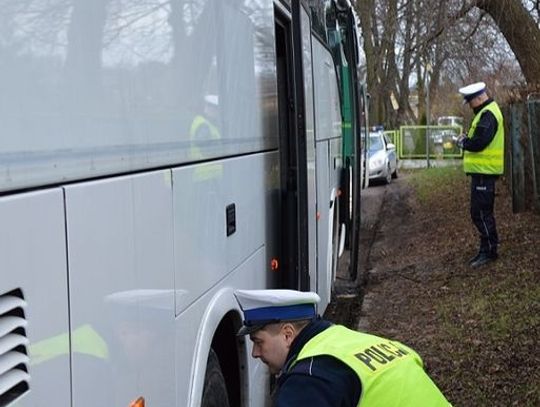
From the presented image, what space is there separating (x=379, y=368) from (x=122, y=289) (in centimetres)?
78

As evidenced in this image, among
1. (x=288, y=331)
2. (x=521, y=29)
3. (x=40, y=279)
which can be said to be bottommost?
(x=288, y=331)

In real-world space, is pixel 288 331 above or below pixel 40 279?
below

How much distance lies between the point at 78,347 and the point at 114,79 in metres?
0.70

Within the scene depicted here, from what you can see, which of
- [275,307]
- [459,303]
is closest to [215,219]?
[275,307]

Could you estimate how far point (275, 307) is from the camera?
99.6 inches

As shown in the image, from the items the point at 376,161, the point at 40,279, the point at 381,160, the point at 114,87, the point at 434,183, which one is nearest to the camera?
the point at 40,279

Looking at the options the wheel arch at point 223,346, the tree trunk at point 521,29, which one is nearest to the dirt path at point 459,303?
the wheel arch at point 223,346

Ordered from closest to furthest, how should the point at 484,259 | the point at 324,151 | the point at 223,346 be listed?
the point at 223,346
the point at 324,151
the point at 484,259

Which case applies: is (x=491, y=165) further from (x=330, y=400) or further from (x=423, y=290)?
(x=330, y=400)

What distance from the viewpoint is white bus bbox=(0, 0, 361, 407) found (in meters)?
1.57

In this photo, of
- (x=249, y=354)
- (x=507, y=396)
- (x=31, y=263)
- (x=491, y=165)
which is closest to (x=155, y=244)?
(x=31, y=263)

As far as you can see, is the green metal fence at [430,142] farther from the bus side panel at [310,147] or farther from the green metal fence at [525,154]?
the bus side panel at [310,147]

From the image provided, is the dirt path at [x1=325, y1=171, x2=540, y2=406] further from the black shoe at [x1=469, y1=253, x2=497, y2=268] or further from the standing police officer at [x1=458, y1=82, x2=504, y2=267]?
the standing police officer at [x1=458, y1=82, x2=504, y2=267]

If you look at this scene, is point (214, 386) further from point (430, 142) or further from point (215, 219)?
point (430, 142)
